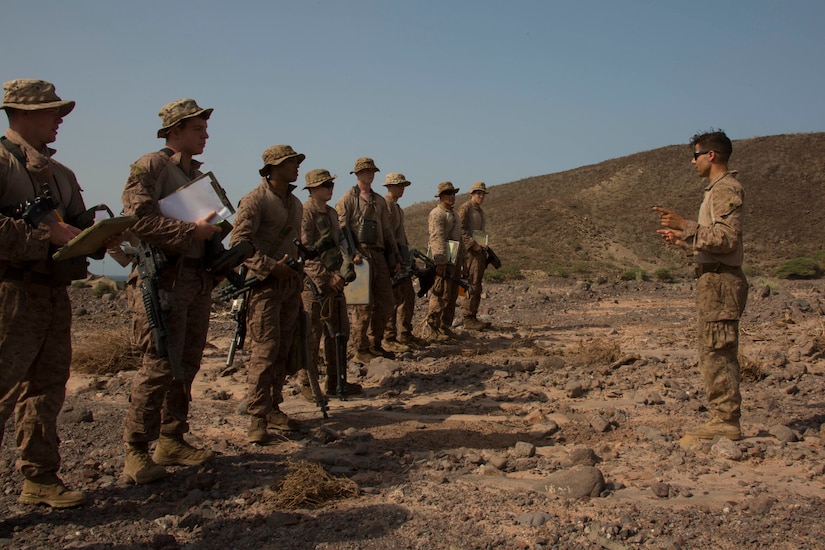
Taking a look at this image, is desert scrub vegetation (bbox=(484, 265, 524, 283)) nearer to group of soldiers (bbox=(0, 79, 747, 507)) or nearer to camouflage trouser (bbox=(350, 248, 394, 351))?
camouflage trouser (bbox=(350, 248, 394, 351))

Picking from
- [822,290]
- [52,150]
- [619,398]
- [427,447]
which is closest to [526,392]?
[619,398]

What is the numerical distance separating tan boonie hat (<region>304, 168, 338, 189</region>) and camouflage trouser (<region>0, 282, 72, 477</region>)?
3257 mm

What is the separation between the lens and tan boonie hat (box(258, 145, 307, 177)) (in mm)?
5637

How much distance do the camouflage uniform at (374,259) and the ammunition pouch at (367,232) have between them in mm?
40

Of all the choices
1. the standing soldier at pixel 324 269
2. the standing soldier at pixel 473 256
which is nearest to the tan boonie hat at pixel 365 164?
the standing soldier at pixel 324 269

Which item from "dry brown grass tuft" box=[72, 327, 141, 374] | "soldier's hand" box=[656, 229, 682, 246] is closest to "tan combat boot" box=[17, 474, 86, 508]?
"soldier's hand" box=[656, 229, 682, 246]

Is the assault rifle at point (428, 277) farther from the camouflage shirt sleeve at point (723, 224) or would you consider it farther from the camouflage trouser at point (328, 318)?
the camouflage shirt sleeve at point (723, 224)

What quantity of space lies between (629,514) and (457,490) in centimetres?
98

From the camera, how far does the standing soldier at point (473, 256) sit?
11914 millimetres

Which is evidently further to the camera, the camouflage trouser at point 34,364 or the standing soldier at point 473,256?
the standing soldier at point 473,256

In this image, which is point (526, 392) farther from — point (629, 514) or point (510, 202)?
point (510, 202)

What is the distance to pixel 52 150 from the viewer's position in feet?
13.9

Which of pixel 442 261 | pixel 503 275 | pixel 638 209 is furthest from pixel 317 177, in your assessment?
pixel 638 209

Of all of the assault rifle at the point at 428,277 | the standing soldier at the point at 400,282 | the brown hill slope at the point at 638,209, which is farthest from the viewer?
the brown hill slope at the point at 638,209
